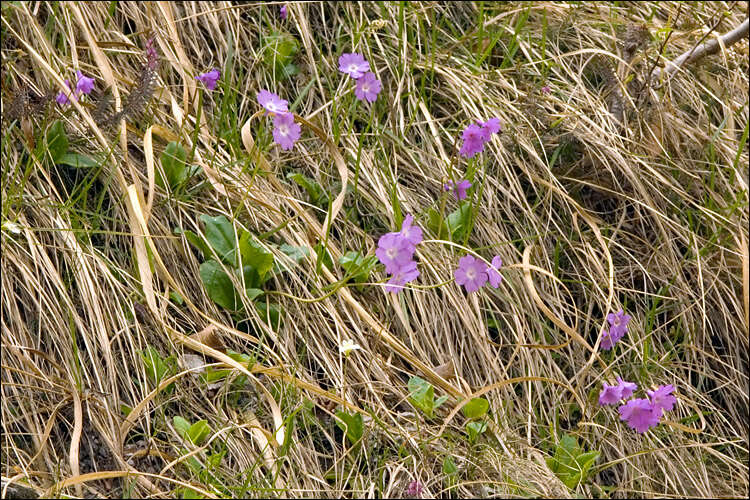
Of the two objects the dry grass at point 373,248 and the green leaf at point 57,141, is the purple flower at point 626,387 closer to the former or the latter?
the dry grass at point 373,248

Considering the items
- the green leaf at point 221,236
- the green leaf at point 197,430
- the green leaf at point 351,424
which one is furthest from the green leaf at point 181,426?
the green leaf at point 221,236

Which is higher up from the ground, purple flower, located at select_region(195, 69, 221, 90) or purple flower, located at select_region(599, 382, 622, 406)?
purple flower, located at select_region(195, 69, 221, 90)

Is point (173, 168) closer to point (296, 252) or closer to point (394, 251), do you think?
point (296, 252)

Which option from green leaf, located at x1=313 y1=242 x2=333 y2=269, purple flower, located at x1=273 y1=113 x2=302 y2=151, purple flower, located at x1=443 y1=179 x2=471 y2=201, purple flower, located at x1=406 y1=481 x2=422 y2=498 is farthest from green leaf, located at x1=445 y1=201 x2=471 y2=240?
purple flower, located at x1=406 y1=481 x2=422 y2=498

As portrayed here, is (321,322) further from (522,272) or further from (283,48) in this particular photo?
(283,48)

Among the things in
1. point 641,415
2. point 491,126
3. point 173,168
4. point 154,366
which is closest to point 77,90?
point 173,168

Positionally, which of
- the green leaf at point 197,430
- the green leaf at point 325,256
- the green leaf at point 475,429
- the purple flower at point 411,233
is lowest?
the green leaf at point 475,429

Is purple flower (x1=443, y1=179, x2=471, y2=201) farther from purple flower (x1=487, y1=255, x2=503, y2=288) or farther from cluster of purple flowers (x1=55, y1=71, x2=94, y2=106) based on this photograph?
cluster of purple flowers (x1=55, y1=71, x2=94, y2=106)
